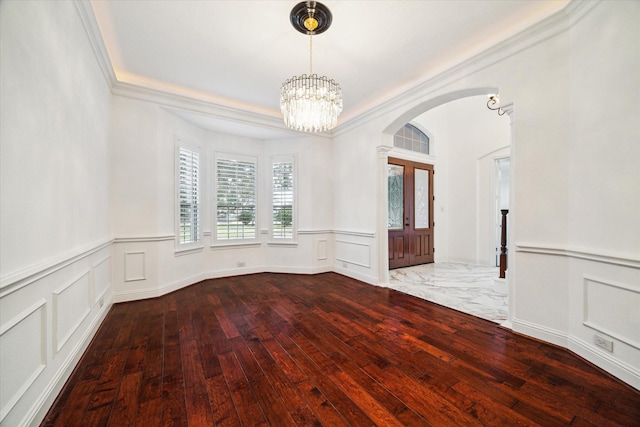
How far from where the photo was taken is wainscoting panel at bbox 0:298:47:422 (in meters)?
1.25

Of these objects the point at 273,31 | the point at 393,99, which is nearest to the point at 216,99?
the point at 273,31

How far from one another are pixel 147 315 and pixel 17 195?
228 centimetres

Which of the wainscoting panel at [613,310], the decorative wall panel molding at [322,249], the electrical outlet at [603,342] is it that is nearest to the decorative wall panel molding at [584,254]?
the wainscoting panel at [613,310]

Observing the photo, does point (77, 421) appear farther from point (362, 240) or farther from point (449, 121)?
point (449, 121)

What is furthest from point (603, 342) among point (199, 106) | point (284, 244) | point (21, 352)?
point (199, 106)

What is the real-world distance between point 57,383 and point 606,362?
4.05 meters

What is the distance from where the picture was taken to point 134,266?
3621 mm

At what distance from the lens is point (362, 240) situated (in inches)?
185

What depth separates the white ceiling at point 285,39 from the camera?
94.0 inches

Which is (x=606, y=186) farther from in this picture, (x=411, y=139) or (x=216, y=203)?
(x=216, y=203)

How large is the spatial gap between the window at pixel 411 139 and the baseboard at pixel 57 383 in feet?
18.9

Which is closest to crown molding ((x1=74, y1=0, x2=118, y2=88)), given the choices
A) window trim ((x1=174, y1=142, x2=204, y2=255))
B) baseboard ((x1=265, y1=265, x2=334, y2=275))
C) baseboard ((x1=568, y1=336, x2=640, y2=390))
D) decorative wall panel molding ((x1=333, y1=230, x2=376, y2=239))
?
window trim ((x1=174, y1=142, x2=204, y2=255))

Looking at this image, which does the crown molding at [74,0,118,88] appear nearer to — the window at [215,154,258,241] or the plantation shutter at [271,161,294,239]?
the window at [215,154,258,241]

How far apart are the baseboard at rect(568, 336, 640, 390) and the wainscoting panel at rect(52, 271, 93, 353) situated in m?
4.07
